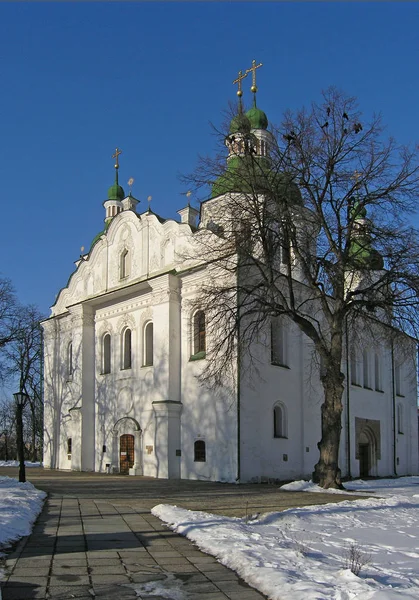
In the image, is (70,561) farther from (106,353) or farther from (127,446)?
(106,353)

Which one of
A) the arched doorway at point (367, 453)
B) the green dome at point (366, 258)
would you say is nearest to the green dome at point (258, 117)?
the green dome at point (366, 258)

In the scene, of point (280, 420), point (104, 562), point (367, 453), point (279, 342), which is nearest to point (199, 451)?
point (280, 420)

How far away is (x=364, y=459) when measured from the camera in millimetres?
35156

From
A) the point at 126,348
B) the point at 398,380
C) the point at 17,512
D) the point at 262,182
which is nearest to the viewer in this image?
the point at 17,512

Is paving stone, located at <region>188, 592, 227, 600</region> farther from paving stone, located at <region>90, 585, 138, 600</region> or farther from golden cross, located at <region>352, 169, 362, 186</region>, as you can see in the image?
golden cross, located at <region>352, 169, 362, 186</region>

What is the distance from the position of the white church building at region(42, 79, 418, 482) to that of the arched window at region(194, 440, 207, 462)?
0.13 feet

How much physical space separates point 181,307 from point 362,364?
13423 mm

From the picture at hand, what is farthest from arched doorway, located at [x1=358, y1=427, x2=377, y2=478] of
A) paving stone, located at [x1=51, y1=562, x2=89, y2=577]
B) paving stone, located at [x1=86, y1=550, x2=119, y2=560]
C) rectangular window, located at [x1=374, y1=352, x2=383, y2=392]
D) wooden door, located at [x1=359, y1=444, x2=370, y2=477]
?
paving stone, located at [x1=51, y1=562, x2=89, y2=577]

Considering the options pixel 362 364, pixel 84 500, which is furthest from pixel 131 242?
pixel 84 500

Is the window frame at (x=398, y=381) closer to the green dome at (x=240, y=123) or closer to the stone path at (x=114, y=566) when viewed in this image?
the green dome at (x=240, y=123)

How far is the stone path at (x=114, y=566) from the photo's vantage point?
6660mm

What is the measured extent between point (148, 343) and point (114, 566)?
2139 centimetres

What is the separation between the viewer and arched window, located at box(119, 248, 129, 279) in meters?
31.3

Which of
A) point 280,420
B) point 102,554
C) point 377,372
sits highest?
point 377,372
